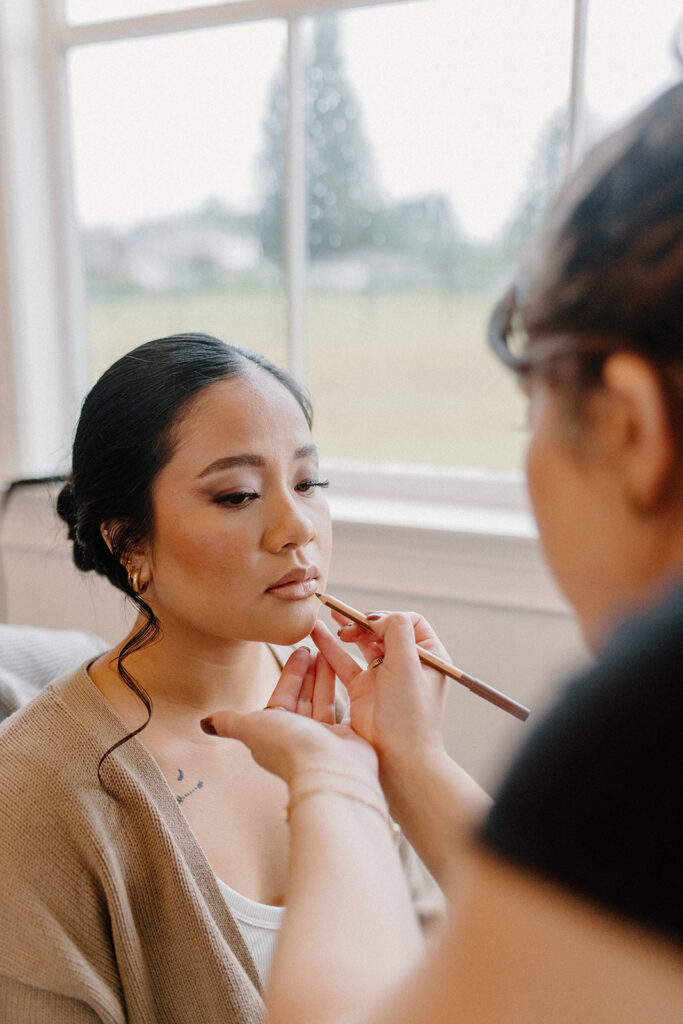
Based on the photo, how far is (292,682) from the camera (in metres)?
1.05

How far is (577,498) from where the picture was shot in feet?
1.57

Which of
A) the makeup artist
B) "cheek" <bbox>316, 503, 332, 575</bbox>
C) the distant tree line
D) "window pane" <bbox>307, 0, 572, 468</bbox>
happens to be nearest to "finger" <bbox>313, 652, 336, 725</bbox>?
"cheek" <bbox>316, 503, 332, 575</bbox>

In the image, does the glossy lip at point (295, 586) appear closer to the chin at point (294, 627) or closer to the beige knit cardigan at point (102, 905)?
the chin at point (294, 627)

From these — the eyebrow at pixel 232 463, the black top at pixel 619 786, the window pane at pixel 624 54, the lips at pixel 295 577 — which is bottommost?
the lips at pixel 295 577

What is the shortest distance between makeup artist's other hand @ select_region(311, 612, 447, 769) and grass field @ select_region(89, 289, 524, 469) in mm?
1050

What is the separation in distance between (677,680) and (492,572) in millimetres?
1369

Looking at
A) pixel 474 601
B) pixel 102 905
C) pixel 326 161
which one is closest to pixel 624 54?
pixel 326 161

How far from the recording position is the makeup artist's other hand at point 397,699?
0.91m

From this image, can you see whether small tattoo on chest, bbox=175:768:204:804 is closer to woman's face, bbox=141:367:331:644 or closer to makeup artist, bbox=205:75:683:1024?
woman's face, bbox=141:367:331:644

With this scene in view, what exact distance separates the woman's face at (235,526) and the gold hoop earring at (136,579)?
4cm

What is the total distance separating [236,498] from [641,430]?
2.30ft

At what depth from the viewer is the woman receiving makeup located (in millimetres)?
936

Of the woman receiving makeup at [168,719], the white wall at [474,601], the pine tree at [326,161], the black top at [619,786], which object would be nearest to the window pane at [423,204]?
the pine tree at [326,161]

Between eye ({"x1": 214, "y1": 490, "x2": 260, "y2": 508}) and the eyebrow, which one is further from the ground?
the eyebrow
